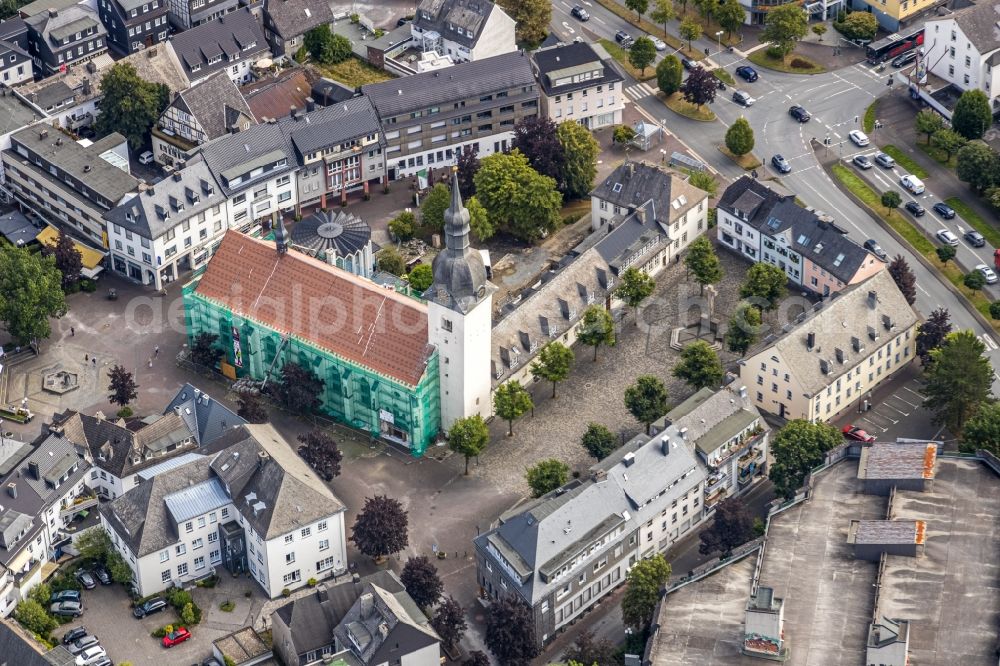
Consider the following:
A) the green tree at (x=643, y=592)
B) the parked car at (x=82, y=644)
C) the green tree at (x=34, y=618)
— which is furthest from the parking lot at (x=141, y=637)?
the green tree at (x=643, y=592)

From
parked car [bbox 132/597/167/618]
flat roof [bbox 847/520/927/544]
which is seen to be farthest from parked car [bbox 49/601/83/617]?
flat roof [bbox 847/520/927/544]

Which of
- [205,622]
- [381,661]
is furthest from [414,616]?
[205,622]

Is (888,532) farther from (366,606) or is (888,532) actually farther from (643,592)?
(366,606)

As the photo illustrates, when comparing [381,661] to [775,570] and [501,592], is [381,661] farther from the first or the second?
[775,570]

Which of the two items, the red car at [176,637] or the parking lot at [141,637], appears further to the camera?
the red car at [176,637]

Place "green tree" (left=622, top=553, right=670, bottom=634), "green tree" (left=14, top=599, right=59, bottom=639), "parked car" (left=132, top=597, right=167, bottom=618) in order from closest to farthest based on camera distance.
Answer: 1. "green tree" (left=622, top=553, right=670, bottom=634)
2. "green tree" (left=14, top=599, right=59, bottom=639)
3. "parked car" (left=132, top=597, right=167, bottom=618)

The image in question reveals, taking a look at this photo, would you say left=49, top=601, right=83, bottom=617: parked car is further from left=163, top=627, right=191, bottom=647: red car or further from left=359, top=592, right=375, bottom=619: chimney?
left=359, top=592, right=375, bottom=619: chimney

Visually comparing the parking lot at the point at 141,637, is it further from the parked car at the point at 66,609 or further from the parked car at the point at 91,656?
the parked car at the point at 91,656
